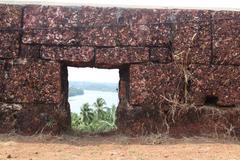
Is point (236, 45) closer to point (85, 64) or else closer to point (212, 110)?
point (212, 110)

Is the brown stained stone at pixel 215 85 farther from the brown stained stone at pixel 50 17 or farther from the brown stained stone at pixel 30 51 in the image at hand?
the brown stained stone at pixel 30 51

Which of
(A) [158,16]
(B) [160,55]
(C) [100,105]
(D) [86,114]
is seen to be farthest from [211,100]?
(C) [100,105]

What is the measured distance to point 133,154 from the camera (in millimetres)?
4082

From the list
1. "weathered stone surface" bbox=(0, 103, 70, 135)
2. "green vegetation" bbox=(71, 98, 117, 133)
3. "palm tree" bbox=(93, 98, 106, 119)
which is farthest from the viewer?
"palm tree" bbox=(93, 98, 106, 119)

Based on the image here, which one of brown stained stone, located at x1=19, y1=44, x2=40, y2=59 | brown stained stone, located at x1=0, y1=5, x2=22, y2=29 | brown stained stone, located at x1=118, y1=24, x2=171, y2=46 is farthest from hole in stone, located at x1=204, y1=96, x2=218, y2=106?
brown stained stone, located at x1=0, y1=5, x2=22, y2=29

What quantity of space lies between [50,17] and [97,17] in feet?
1.54

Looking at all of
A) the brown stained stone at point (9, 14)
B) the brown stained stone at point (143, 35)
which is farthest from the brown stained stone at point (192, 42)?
the brown stained stone at point (9, 14)

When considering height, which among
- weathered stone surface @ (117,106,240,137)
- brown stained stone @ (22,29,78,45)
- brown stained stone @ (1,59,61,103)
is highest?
brown stained stone @ (22,29,78,45)

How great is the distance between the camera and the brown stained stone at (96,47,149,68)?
4.91m

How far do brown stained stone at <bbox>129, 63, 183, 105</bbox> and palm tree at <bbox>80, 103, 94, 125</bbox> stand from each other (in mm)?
2689

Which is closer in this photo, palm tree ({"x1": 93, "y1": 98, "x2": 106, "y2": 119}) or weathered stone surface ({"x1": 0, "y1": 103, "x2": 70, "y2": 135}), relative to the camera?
weathered stone surface ({"x1": 0, "y1": 103, "x2": 70, "y2": 135})

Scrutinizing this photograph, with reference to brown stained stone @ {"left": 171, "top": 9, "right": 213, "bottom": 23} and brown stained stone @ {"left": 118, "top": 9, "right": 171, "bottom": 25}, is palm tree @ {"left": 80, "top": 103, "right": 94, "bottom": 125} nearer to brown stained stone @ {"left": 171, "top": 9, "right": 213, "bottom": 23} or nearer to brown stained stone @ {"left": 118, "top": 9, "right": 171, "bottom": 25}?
brown stained stone @ {"left": 118, "top": 9, "right": 171, "bottom": 25}

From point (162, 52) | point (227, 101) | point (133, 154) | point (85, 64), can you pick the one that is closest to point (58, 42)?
point (85, 64)

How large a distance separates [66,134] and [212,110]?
1477mm
